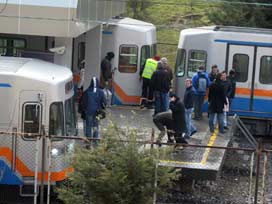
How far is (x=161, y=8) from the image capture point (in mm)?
56562

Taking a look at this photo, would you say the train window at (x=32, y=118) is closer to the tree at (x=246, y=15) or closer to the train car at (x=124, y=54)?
the train car at (x=124, y=54)

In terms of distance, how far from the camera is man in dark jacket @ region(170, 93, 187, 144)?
15547mm

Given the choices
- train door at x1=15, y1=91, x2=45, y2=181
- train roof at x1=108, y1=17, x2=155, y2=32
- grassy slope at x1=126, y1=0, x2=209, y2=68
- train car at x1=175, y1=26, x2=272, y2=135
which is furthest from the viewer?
grassy slope at x1=126, y1=0, x2=209, y2=68

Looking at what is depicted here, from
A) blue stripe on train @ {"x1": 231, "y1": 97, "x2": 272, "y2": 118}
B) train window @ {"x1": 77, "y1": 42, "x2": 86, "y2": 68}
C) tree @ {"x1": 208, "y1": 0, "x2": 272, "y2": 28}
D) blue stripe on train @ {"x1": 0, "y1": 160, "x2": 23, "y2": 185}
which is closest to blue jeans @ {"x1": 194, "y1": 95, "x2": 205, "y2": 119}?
blue stripe on train @ {"x1": 231, "y1": 97, "x2": 272, "y2": 118}

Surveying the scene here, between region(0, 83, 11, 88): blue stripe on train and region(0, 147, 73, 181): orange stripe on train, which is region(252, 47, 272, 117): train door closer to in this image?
region(0, 147, 73, 181): orange stripe on train

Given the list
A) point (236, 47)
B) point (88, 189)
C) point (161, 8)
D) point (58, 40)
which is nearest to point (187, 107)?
point (58, 40)

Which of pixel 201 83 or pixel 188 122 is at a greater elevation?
pixel 201 83

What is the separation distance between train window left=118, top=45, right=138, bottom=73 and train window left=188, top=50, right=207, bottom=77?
6.55ft

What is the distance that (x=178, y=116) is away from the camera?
1570 centimetres

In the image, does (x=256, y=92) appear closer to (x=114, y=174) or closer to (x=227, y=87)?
(x=227, y=87)

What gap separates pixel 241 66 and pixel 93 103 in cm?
815

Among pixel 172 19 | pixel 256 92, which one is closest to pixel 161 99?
pixel 256 92

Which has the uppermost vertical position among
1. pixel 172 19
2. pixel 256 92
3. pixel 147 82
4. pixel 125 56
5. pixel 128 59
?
pixel 172 19

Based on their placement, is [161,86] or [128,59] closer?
[161,86]
